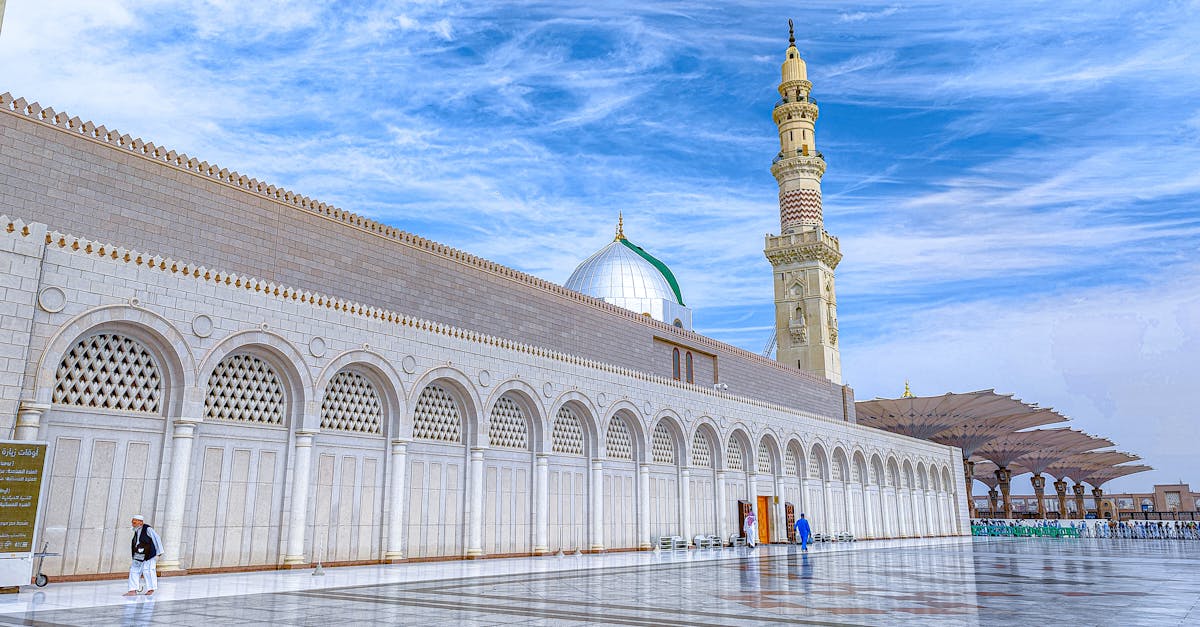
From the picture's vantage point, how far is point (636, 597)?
9.63 metres

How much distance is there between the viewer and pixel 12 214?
1234 centimetres

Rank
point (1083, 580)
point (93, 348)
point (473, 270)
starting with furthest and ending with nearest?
point (473, 270), point (1083, 580), point (93, 348)

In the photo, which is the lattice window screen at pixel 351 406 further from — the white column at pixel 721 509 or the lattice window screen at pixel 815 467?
the lattice window screen at pixel 815 467

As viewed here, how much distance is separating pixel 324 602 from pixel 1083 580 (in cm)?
1117

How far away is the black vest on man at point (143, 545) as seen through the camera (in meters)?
9.44

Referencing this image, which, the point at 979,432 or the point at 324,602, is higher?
the point at 979,432

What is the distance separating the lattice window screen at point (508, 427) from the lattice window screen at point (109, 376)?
732cm

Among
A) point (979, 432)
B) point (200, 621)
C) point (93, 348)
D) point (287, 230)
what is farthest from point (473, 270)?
point (979, 432)

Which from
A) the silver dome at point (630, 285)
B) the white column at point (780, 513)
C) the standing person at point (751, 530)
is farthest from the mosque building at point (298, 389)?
the silver dome at point (630, 285)

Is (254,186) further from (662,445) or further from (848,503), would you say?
(848,503)

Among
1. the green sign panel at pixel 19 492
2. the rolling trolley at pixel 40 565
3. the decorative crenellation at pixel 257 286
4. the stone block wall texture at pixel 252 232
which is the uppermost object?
the stone block wall texture at pixel 252 232

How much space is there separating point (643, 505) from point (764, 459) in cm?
773

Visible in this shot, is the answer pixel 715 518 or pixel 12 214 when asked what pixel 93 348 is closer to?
pixel 12 214

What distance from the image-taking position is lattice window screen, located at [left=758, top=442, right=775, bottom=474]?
92.2ft
